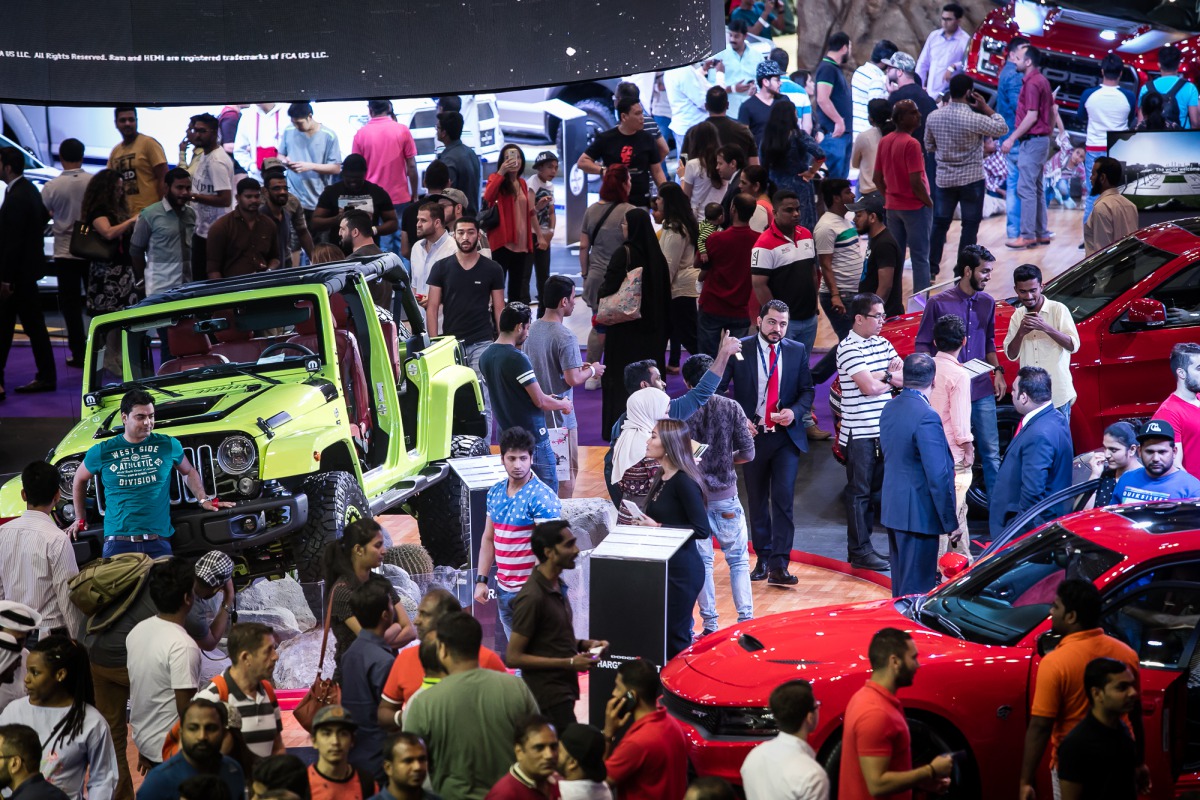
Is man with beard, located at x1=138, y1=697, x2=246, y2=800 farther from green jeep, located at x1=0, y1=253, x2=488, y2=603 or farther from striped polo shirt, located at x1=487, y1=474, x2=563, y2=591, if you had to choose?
green jeep, located at x1=0, y1=253, x2=488, y2=603

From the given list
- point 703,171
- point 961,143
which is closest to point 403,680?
point 703,171

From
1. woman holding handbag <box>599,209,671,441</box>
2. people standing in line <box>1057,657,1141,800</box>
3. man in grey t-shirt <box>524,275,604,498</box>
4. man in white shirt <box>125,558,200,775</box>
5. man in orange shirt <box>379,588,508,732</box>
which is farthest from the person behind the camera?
woman holding handbag <box>599,209,671,441</box>

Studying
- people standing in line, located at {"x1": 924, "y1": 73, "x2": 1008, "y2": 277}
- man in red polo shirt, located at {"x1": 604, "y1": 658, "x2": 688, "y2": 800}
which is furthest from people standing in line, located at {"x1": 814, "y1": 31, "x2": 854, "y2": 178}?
man in red polo shirt, located at {"x1": 604, "y1": 658, "x2": 688, "y2": 800}

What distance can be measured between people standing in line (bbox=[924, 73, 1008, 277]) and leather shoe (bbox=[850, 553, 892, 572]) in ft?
21.2

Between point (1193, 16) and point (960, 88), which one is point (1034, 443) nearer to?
point (960, 88)

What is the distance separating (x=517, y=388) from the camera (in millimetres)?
9734

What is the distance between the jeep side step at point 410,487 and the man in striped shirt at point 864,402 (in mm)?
2802

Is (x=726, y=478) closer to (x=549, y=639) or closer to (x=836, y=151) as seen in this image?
(x=549, y=639)

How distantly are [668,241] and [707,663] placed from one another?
22.2ft

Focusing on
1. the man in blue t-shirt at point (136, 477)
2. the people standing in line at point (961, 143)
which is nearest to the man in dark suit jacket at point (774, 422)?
the man in blue t-shirt at point (136, 477)

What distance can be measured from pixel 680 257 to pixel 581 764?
8.57m

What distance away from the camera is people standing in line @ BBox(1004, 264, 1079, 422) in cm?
1024

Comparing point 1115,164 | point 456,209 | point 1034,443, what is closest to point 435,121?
point 456,209

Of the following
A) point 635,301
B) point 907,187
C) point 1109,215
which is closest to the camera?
point 635,301
